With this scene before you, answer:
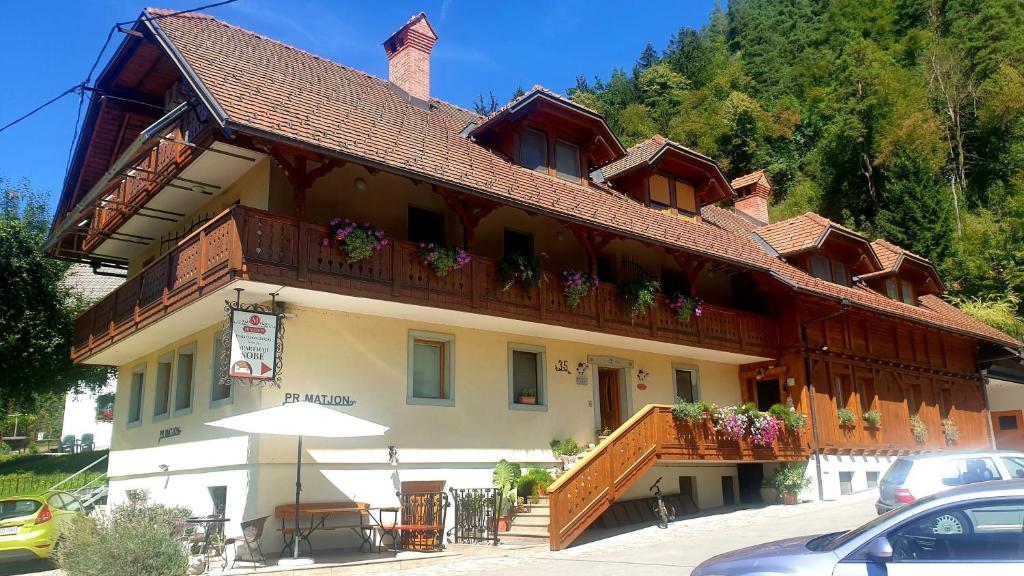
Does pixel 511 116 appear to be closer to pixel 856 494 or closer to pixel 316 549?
pixel 316 549

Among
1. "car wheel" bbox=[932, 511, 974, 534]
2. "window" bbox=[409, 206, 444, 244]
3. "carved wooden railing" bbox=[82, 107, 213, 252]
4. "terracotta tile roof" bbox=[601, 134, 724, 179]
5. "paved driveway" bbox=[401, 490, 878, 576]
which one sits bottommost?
"paved driveway" bbox=[401, 490, 878, 576]

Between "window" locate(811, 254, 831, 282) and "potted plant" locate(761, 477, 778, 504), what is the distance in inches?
276

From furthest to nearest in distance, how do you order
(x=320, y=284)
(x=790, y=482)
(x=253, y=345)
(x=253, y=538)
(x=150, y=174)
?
1. (x=790, y=482)
2. (x=150, y=174)
3. (x=320, y=284)
4. (x=253, y=345)
5. (x=253, y=538)

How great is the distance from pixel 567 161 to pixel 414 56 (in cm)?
493

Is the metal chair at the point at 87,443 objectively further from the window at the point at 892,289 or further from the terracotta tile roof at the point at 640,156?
the window at the point at 892,289

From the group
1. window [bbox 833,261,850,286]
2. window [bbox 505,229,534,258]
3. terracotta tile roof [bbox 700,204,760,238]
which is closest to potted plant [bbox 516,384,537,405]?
window [bbox 505,229,534,258]

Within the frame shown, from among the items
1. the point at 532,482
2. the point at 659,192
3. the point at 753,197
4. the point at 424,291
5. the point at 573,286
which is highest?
the point at 753,197

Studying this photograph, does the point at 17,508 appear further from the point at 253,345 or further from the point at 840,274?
the point at 840,274

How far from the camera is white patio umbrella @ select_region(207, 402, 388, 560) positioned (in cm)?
1251

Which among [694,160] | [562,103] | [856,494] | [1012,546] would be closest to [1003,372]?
[856,494]

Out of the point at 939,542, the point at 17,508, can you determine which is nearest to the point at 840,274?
the point at 939,542

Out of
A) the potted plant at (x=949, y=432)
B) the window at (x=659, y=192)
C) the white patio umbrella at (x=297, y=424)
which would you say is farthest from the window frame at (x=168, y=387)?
the potted plant at (x=949, y=432)

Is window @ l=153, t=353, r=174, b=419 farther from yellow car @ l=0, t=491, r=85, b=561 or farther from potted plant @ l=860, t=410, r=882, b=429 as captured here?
potted plant @ l=860, t=410, r=882, b=429

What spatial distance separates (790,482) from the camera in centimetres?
2070
